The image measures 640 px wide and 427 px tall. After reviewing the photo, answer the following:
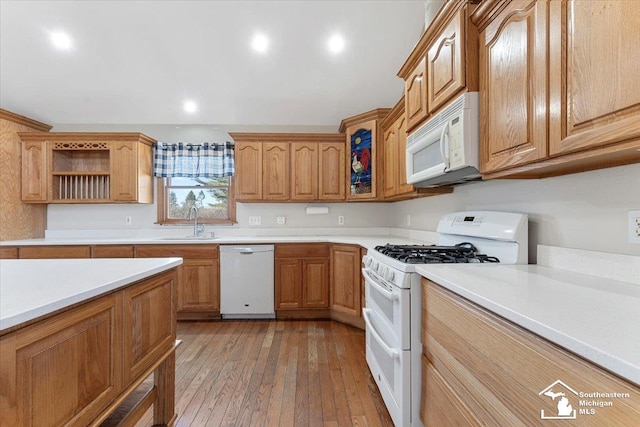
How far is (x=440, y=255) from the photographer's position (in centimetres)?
161

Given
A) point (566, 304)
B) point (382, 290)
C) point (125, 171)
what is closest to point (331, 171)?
point (382, 290)

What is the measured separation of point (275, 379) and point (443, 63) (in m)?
2.27

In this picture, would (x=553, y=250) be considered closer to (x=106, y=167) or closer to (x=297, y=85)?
(x=297, y=85)

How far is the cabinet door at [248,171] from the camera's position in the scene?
11.6 feet

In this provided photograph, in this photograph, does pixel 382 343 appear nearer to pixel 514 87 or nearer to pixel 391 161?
pixel 514 87

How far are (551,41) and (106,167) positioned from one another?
4.45m

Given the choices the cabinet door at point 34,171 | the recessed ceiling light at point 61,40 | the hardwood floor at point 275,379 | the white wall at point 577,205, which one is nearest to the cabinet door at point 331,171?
the hardwood floor at point 275,379

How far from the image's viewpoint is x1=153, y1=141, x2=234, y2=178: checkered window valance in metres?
3.79

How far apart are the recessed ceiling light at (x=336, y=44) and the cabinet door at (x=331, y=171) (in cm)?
100

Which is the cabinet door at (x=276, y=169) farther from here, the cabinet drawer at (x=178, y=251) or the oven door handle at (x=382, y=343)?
the oven door handle at (x=382, y=343)

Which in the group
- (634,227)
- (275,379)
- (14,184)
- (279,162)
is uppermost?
(279,162)

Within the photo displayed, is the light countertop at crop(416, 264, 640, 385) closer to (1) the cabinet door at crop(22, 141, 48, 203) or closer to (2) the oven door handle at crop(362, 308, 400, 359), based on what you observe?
(2) the oven door handle at crop(362, 308, 400, 359)

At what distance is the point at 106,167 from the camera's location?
3748 millimetres

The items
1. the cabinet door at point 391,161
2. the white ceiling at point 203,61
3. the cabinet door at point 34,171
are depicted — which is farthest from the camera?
the cabinet door at point 34,171
